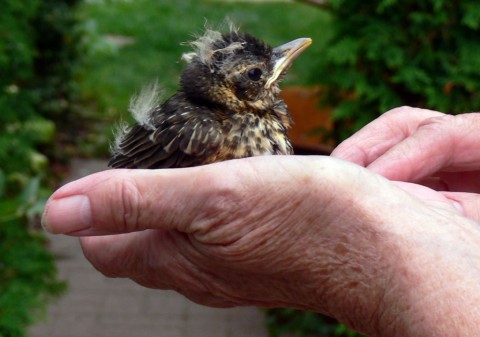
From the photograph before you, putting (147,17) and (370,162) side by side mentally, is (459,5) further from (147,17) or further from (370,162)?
(147,17)

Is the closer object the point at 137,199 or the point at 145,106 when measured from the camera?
the point at 137,199

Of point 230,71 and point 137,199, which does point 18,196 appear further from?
point 137,199

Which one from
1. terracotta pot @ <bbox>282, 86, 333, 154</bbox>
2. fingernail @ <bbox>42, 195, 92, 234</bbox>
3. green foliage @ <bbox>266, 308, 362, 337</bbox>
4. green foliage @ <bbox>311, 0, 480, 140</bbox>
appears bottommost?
green foliage @ <bbox>266, 308, 362, 337</bbox>

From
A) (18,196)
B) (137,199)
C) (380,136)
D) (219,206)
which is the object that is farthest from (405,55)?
(137,199)

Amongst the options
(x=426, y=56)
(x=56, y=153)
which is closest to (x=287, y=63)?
(x=426, y=56)

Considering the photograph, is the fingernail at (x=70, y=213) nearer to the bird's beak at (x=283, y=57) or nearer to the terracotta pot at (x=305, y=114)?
the bird's beak at (x=283, y=57)

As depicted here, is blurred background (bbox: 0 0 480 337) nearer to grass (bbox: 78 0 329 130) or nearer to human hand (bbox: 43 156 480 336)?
human hand (bbox: 43 156 480 336)

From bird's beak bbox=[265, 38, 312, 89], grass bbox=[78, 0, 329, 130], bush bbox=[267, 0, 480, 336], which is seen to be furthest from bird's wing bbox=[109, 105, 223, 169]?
grass bbox=[78, 0, 329, 130]
